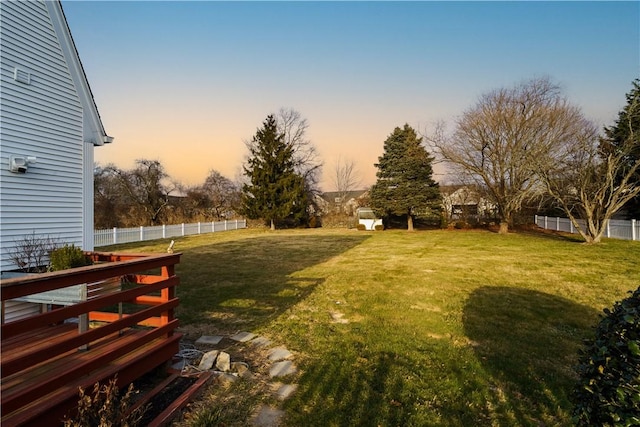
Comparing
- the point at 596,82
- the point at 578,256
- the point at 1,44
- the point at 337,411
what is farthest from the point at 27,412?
the point at 596,82

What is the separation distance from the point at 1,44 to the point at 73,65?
108 centimetres

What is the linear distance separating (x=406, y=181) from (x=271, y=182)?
34.2 feet

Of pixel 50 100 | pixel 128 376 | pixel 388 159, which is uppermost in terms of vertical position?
pixel 388 159

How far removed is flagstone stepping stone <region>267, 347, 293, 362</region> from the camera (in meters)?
3.70

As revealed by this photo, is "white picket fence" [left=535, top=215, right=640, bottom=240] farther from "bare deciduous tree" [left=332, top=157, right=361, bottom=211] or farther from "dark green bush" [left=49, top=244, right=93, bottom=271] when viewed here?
"bare deciduous tree" [left=332, top=157, right=361, bottom=211]

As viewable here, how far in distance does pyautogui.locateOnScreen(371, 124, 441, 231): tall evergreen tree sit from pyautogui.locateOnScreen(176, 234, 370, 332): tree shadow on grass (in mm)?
11739

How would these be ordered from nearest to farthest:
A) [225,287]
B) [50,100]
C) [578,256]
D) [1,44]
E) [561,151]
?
1. [1,44]
2. [50,100]
3. [225,287]
4. [578,256]
5. [561,151]

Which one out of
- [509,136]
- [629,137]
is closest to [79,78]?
[629,137]

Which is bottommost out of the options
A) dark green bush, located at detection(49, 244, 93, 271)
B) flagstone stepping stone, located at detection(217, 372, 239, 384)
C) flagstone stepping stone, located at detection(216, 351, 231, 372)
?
flagstone stepping stone, located at detection(217, 372, 239, 384)

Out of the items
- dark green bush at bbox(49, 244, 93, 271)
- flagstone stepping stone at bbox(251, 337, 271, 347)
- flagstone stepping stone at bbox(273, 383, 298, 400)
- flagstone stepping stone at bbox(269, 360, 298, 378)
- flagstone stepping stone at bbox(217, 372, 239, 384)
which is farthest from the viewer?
flagstone stepping stone at bbox(251, 337, 271, 347)

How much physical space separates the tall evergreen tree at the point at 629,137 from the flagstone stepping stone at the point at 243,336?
1566 cm

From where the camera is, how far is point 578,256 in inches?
421

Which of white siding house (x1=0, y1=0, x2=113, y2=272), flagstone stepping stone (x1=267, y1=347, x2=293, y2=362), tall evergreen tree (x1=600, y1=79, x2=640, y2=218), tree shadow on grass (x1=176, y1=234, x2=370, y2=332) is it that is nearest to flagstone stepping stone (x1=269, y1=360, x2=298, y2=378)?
flagstone stepping stone (x1=267, y1=347, x2=293, y2=362)

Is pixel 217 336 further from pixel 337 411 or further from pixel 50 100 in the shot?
pixel 50 100
